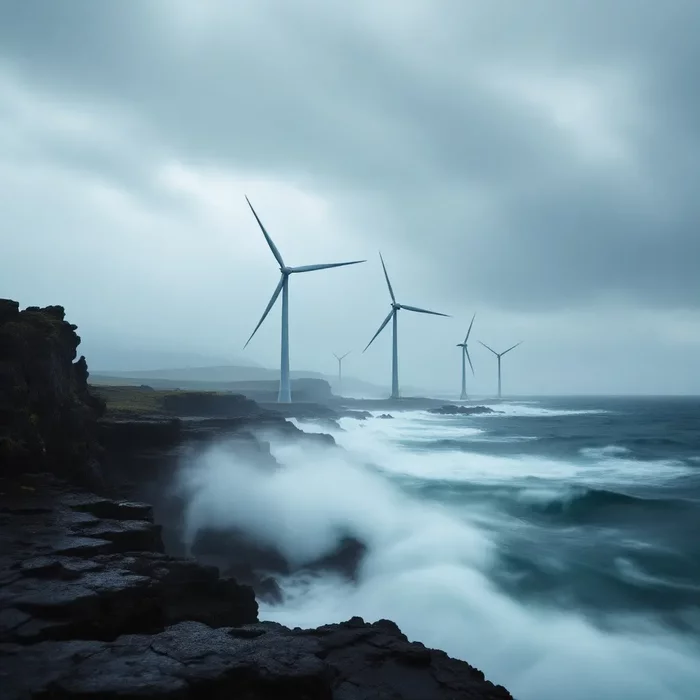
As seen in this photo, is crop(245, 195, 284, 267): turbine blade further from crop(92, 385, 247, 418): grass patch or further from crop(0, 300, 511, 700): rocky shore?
crop(0, 300, 511, 700): rocky shore

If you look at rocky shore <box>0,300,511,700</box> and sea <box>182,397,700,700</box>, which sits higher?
rocky shore <box>0,300,511,700</box>

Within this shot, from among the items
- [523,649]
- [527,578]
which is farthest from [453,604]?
[527,578]

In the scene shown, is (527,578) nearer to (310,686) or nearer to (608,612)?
(608,612)

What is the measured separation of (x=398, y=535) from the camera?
2144 cm

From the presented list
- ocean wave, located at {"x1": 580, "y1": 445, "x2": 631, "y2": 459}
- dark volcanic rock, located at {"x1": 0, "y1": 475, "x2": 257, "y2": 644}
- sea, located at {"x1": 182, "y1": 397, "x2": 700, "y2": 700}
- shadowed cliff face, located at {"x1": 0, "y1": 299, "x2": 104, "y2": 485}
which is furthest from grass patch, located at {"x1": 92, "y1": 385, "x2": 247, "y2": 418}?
ocean wave, located at {"x1": 580, "y1": 445, "x2": 631, "y2": 459}

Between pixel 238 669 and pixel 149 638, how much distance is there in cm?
149

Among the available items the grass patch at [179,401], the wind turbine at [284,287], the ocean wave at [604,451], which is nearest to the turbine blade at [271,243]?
the wind turbine at [284,287]

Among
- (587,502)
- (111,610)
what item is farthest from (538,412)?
(111,610)

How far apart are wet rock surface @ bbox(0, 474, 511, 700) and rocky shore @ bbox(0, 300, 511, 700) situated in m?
0.02

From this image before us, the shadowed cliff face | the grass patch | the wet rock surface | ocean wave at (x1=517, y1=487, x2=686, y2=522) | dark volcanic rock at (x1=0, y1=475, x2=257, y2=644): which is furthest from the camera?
the grass patch

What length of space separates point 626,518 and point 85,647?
2498cm

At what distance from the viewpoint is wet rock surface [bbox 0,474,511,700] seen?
19.0 ft

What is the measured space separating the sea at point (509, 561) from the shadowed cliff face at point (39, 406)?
663cm

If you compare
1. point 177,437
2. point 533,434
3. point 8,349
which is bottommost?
point 533,434
